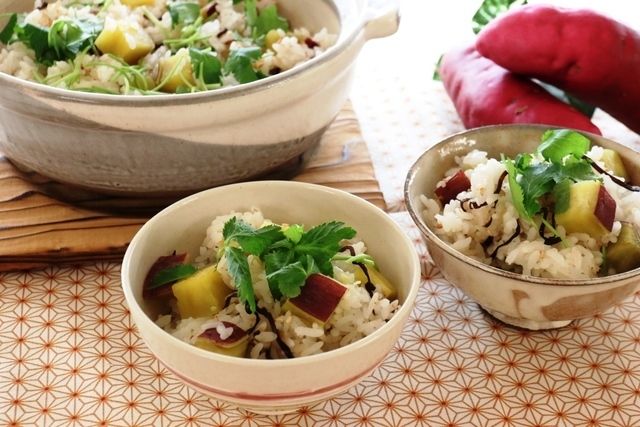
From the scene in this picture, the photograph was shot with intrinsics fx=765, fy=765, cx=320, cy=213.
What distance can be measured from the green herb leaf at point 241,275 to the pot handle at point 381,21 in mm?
530

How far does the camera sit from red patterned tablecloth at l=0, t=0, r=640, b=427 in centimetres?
101

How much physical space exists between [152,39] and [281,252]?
2.00ft

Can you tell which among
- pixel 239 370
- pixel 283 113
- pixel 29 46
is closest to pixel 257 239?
pixel 239 370

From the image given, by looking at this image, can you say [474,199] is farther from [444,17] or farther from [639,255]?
[444,17]

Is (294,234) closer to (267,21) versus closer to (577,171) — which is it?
(577,171)

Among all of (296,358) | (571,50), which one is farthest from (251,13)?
(296,358)

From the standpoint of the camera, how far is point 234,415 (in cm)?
100

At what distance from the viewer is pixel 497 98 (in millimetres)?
1459

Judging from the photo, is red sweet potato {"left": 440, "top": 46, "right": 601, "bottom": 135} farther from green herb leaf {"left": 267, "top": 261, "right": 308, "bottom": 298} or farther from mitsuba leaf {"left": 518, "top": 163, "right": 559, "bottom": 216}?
green herb leaf {"left": 267, "top": 261, "right": 308, "bottom": 298}

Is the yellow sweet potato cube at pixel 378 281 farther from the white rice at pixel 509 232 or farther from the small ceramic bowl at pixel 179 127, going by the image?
the small ceramic bowl at pixel 179 127

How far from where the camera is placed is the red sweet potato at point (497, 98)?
4.61 ft

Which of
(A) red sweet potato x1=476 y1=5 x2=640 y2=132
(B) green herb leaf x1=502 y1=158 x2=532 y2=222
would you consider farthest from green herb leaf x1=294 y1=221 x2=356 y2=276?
(A) red sweet potato x1=476 y1=5 x2=640 y2=132

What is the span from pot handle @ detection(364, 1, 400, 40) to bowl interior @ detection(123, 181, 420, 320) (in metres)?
0.35

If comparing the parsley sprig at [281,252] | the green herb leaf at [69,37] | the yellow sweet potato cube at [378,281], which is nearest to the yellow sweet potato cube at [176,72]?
the green herb leaf at [69,37]
